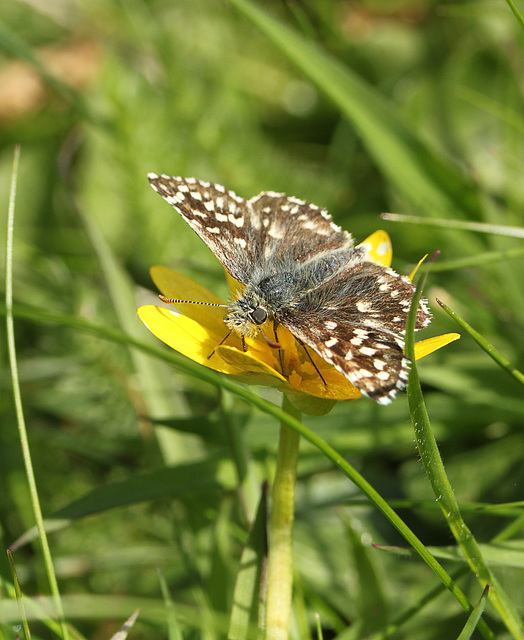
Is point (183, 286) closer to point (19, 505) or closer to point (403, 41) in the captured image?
point (19, 505)

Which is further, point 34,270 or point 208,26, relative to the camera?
point 208,26

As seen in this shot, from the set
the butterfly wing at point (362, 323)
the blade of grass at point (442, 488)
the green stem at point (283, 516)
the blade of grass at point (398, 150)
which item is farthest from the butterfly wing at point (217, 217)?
the blade of grass at point (398, 150)

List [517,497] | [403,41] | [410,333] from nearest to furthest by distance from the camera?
[410,333], [517,497], [403,41]

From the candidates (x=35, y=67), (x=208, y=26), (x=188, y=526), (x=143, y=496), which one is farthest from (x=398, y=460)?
(x=208, y=26)

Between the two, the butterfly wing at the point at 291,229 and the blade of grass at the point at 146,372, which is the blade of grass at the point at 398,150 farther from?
the blade of grass at the point at 146,372

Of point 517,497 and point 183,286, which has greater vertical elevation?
point 183,286

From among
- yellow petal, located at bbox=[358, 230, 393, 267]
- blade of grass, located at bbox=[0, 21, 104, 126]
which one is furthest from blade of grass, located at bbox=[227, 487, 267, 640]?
blade of grass, located at bbox=[0, 21, 104, 126]
